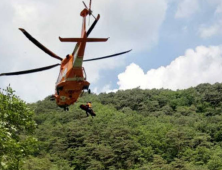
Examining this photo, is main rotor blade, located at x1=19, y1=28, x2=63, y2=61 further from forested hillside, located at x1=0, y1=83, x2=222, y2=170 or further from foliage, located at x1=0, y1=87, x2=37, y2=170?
forested hillside, located at x1=0, y1=83, x2=222, y2=170

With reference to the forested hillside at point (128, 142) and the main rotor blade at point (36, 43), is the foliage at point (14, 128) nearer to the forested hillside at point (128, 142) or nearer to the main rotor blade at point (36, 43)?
the main rotor blade at point (36, 43)

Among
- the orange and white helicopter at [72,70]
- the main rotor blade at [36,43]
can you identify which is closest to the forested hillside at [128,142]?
the orange and white helicopter at [72,70]

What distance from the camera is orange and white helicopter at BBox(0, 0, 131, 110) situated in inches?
459

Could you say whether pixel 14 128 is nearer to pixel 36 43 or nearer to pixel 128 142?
pixel 36 43

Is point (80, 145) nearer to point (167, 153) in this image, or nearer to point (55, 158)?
point (55, 158)

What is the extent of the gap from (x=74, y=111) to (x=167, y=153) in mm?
27781

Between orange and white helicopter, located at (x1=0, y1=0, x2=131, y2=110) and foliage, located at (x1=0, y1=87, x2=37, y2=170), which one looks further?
foliage, located at (x1=0, y1=87, x2=37, y2=170)

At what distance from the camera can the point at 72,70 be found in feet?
40.9

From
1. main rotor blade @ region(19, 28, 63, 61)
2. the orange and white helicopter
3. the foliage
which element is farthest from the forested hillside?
main rotor blade @ region(19, 28, 63, 61)

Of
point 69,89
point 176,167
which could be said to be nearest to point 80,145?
point 176,167

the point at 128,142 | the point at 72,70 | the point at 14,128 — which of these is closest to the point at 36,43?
the point at 72,70

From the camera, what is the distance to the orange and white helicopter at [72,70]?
11.7 meters

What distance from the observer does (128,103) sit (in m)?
95.4

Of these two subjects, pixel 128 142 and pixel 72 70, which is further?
Answer: pixel 128 142
